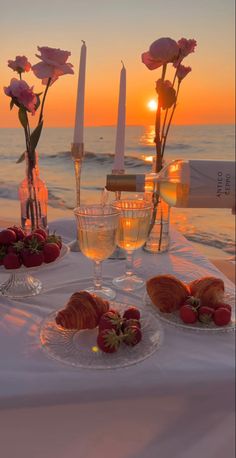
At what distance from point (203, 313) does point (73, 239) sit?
2.98ft

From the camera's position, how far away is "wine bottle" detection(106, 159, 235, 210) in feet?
3.15

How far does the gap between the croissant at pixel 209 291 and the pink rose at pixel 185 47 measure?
70 cm

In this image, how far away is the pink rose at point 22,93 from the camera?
1.18 m

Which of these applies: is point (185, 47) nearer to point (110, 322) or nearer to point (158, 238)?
point (158, 238)

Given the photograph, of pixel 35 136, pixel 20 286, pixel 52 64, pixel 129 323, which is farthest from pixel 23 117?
pixel 129 323

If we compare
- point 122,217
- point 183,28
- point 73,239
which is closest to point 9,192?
point 183,28

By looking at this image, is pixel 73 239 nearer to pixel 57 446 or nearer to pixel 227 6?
pixel 57 446

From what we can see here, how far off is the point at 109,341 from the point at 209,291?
0.29 metres

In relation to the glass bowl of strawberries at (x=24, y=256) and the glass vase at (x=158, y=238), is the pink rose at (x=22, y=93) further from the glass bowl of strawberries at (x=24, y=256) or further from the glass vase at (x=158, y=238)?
the glass vase at (x=158, y=238)

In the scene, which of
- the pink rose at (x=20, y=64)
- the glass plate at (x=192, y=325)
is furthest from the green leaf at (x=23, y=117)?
the glass plate at (x=192, y=325)

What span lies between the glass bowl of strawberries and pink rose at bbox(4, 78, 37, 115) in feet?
1.17

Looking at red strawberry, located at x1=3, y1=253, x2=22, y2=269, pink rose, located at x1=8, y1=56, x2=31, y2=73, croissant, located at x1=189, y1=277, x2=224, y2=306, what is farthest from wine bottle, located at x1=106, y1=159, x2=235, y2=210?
pink rose, located at x1=8, y1=56, x2=31, y2=73

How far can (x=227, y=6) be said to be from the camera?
13.2 meters

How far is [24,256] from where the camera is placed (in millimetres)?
1049
